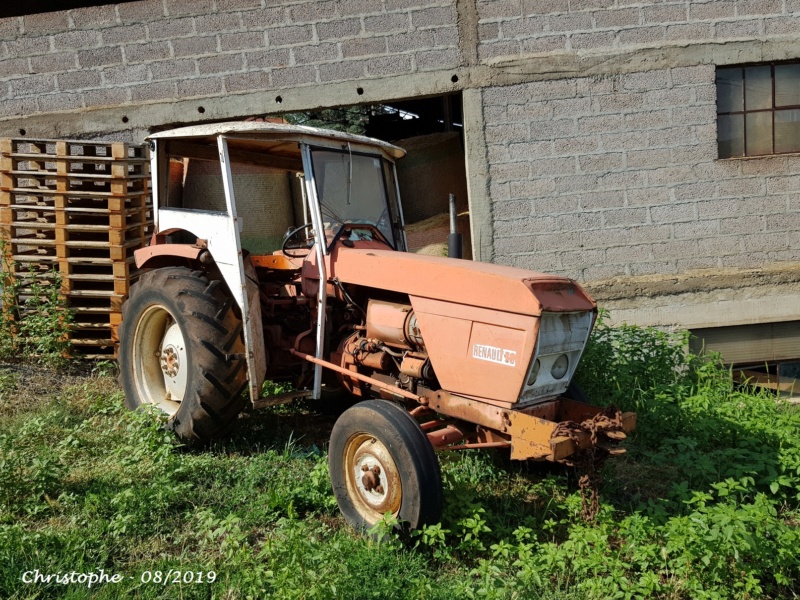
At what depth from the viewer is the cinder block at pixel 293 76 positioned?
6.92 metres

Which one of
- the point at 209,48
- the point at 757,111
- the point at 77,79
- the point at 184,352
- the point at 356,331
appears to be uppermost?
the point at 209,48

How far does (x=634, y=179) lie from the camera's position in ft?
22.4

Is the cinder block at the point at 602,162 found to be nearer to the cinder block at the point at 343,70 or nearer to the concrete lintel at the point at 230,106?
the concrete lintel at the point at 230,106

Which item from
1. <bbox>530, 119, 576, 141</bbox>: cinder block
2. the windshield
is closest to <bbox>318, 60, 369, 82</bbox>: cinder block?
<bbox>530, 119, 576, 141</bbox>: cinder block

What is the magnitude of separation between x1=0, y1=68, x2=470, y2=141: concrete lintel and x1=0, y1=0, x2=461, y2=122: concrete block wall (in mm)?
55

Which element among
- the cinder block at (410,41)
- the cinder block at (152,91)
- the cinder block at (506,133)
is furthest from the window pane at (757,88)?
the cinder block at (152,91)

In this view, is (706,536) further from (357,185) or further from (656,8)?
(656,8)

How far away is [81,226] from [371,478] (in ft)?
13.8

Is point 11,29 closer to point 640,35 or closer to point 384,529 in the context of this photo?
point 640,35

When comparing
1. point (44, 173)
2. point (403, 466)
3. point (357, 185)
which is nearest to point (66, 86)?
point (44, 173)

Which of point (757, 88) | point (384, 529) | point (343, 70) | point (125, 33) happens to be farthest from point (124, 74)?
point (757, 88)

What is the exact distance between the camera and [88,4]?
26.7ft

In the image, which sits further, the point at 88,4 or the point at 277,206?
the point at 88,4

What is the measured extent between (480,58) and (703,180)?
2.45 metres
